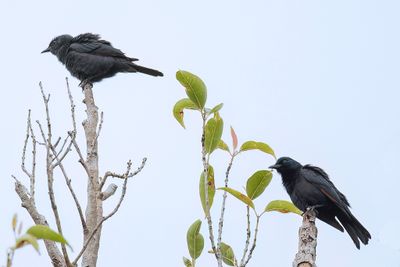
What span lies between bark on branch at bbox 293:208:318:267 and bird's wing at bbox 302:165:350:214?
11.6ft

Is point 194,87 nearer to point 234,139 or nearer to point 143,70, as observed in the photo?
point 234,139

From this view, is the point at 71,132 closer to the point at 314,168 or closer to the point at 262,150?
the point at 262,150

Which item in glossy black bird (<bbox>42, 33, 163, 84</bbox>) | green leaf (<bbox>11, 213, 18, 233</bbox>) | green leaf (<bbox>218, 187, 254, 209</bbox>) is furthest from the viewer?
glossy black bird (<bbox>42, 33, 163, 84</bbox>)

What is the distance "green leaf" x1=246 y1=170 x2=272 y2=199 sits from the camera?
352 centimetres

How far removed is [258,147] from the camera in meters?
3.73

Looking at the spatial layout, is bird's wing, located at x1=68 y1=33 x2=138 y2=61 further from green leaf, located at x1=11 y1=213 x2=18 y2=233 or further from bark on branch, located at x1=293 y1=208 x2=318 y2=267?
green leaf, located at x1=11 y1=213 x2=18 y2=233

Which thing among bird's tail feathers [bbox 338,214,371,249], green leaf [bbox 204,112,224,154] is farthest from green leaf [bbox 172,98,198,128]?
bird's tail feathers [bbox 338,214,371,249]

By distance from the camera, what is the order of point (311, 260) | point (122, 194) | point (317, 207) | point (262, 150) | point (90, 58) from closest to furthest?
point (311, 260)
point (122, 194)
point (262, 150)
point (317, 207)
point (90, 58)

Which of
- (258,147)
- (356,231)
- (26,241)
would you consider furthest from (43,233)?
(356,231)

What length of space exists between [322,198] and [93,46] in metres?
5.02

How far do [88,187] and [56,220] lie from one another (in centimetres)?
112

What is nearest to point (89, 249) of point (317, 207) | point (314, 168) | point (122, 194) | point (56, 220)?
point (122, 194)

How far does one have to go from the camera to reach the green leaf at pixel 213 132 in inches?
134

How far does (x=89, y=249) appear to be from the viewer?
3.42m
